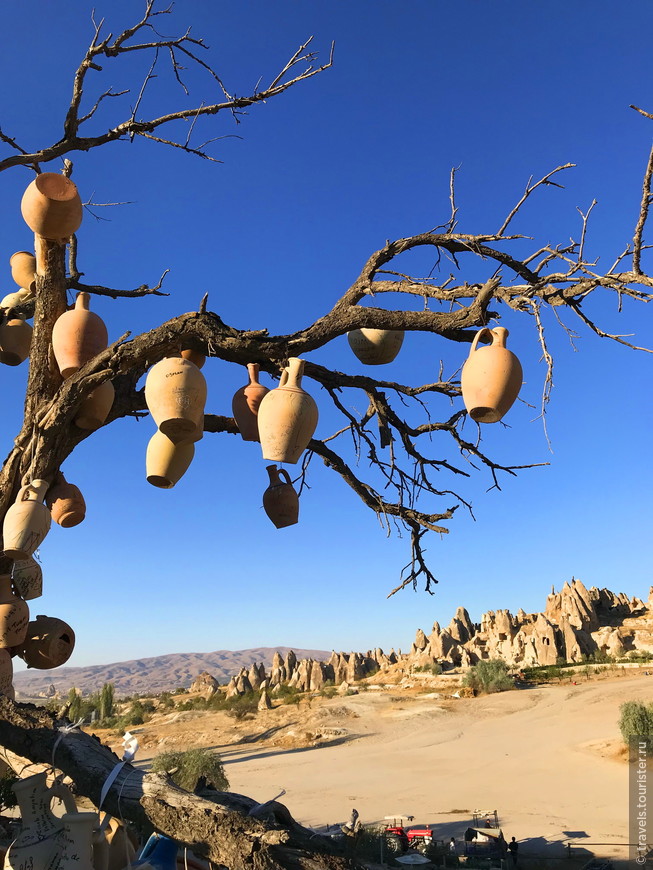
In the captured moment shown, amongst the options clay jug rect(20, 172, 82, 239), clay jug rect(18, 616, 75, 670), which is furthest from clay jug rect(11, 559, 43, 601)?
clay jug rect(20, 172, 82, 239)

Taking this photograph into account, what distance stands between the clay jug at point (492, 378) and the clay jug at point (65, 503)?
2.29 m

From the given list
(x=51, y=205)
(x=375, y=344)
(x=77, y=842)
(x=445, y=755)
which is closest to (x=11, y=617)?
(x=77, y=842)

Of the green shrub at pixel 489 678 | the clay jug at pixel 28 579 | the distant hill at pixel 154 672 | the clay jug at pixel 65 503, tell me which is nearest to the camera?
the clay jug at pixel 28 579

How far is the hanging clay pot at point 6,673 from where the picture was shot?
3.02 meters

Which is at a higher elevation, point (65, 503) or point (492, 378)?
point (492, 378)

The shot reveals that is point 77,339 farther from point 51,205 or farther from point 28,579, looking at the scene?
point 28,579

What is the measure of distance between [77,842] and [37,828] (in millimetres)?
233

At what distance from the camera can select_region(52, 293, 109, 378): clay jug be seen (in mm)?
3225

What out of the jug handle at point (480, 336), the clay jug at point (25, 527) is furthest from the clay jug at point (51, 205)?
the jug handle at point (480, 336)

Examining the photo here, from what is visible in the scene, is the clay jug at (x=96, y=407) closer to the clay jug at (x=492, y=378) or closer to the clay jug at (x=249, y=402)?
the clay jug at (x=249, y=402)

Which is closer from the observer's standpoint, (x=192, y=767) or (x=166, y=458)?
(x=166, y=458)

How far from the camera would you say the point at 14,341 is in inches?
158

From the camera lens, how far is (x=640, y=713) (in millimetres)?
16156

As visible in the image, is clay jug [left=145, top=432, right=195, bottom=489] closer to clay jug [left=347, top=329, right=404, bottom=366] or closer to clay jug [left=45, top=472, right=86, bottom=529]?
clay jug [left=45, top=472, right=86, bottom=529]
